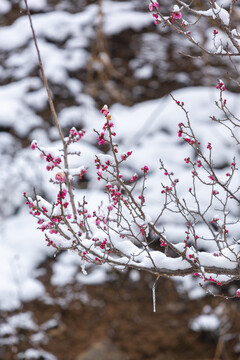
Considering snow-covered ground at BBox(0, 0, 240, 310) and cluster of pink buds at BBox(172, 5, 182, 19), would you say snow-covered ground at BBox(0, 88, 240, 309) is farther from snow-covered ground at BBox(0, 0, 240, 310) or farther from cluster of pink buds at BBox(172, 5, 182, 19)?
cluster of pink buds at BBox(172, 5, 182, 19)

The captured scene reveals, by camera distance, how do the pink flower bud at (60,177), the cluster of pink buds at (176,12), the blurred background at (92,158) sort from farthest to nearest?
1. the blurred background at (92,158)
2. the cluster of pink buds at (176,12)
3. the pink flower bud at (60,177)

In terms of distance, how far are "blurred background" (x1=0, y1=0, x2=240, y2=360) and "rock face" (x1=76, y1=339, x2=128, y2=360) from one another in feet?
0.05

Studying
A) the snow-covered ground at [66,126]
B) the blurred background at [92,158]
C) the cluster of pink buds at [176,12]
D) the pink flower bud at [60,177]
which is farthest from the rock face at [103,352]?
the cluster of pink buds at [176,12]

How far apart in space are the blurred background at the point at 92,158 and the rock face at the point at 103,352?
2 cm

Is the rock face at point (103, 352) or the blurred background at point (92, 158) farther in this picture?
the blurred background at point (92, 158)

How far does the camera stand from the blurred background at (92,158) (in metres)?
6.12

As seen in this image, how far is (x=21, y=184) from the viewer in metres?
7.63

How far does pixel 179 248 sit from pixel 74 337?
429cm

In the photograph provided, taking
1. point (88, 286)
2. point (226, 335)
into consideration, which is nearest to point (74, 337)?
point (88, 286)

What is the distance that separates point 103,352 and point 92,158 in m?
3.30

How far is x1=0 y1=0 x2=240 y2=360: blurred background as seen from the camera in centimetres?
612

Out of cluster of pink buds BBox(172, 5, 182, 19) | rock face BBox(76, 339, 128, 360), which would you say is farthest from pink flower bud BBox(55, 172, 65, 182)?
rock face BBox(76, 339, 128, 360)

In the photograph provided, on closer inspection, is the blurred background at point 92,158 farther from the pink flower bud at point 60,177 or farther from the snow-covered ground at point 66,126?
the pink flower bud at point 60,177

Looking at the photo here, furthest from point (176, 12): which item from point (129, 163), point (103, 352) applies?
point (129, 163)
